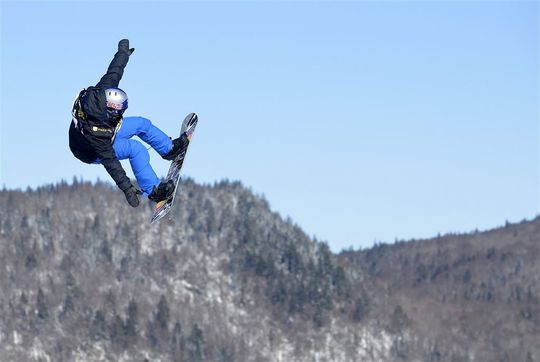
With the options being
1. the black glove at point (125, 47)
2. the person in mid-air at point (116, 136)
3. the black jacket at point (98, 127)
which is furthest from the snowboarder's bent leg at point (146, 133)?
the black glove at point (125, 47)

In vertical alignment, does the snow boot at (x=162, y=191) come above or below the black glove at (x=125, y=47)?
below

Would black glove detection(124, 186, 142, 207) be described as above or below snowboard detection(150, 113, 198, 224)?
below

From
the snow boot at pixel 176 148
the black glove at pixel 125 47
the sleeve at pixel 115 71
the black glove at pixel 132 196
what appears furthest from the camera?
the snow boot at pixel 176 148

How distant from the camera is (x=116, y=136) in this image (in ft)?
92.4

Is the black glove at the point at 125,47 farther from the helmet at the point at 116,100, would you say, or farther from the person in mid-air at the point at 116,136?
the helmet at the point at 116,100

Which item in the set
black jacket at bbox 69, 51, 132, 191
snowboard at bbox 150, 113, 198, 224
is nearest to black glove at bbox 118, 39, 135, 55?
black jacket at bbox 69, 51, 132, 191

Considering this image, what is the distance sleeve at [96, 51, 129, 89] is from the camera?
27.8 m

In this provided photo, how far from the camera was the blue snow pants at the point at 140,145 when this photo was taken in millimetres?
28281

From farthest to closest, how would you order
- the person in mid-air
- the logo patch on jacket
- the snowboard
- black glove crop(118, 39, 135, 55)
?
the snowboard
black glove crop(118, 39, 135, 55)
the logo patch on jacket
the person in mid-air

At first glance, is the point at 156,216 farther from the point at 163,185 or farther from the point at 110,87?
the point at 110,87

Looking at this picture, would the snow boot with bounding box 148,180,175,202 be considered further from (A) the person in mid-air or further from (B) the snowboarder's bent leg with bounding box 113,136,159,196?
(B) the snowboarder's bent leg with bounding box 113,136,159,196

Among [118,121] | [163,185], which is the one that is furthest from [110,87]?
[163,185]

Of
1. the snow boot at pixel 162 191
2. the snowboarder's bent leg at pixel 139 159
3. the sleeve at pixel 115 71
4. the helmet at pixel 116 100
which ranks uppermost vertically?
the sleeve at pixel 115 71

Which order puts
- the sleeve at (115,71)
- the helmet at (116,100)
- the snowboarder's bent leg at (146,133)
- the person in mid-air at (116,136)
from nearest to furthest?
the helmet at (116,100), the person in mid-air at (116,136), the sleeve at (115,71), the snowboarder's bent leg at (146,133)
